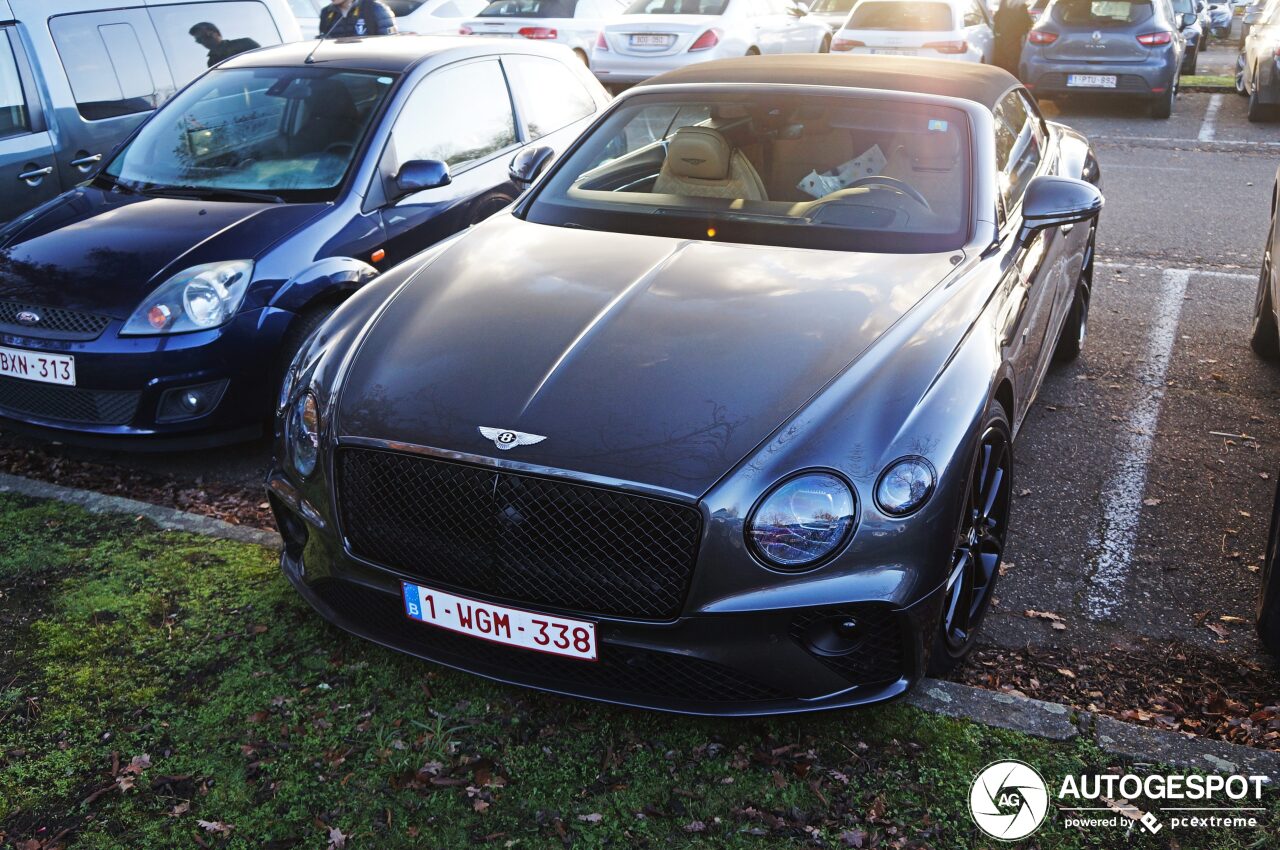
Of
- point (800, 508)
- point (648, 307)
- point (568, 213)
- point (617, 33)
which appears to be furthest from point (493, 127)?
point (617, 33)

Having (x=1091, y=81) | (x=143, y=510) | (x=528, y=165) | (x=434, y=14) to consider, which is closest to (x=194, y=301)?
(x=143, y=510)

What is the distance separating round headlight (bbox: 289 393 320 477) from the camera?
3.17m

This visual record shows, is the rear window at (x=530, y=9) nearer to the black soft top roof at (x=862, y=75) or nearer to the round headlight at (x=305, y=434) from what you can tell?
the black soft top roof at (x=862, y=75)

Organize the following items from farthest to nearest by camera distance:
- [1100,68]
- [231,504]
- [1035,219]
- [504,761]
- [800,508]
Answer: [1100,68] → [231,504] → [1035,219] → [504,761] → [800,508]

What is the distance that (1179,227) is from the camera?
873 centimetres

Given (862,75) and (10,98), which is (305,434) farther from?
(10,98)

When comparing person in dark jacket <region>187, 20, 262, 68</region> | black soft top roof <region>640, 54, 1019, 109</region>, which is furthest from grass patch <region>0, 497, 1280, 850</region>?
person in dark jacket <region>187, 20, 262, 68</region>

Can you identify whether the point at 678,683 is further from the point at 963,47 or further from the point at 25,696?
the point at 963,47

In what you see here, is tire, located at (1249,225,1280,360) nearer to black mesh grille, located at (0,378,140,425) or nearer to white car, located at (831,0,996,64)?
black mesh grille, located at (0,378,140,425)

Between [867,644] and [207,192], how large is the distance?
3.90 meters

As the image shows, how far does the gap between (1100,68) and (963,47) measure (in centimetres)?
167

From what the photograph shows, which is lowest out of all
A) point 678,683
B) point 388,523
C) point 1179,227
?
point 1179,227

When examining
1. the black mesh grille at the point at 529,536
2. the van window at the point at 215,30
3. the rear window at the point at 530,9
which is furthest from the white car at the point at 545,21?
the black mesh grille at the point at 529,536

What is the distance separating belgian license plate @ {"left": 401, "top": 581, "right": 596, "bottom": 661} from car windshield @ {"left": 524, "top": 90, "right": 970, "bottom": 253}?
5.42 ft
